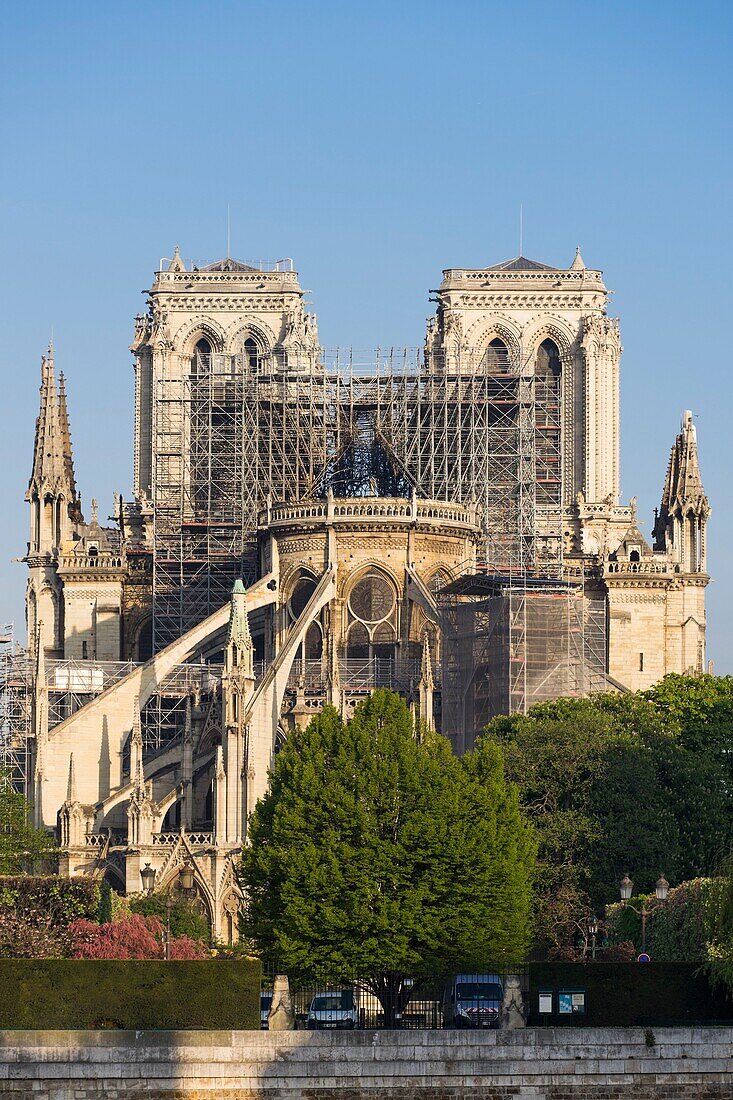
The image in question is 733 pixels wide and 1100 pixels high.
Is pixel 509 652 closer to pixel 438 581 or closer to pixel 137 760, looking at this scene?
pixel 438 581

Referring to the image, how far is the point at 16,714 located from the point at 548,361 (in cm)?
3093

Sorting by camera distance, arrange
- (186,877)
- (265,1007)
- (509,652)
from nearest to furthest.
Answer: (265,1007) < (186,877) < (509,652)

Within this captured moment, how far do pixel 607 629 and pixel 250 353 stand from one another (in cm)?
2238

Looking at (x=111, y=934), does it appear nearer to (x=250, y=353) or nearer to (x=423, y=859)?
(x=423, y=859)

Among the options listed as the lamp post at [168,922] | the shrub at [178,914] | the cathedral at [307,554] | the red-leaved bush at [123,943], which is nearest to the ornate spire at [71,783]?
the cathedral at [307,554]

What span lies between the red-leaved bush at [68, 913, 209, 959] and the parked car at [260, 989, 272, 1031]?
34.4ft

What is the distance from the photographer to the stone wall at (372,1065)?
A: 57906 mm

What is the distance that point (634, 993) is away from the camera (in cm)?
6103

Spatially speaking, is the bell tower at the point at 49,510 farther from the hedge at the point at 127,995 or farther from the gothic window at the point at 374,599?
the hedge at the point at 127,995

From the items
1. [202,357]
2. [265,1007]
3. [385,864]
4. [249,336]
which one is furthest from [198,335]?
[265,1007]

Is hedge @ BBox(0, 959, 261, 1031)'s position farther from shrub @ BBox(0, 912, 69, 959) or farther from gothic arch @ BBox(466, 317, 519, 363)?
gothic arch @ BBox(466, 317, 519, 363)

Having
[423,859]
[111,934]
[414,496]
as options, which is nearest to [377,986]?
[423,859]

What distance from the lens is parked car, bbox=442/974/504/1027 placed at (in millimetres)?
62591

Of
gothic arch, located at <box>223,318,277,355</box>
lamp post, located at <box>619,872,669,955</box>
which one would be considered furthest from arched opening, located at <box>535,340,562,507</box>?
lamp post, located at <box>619,872,669,955</box>
